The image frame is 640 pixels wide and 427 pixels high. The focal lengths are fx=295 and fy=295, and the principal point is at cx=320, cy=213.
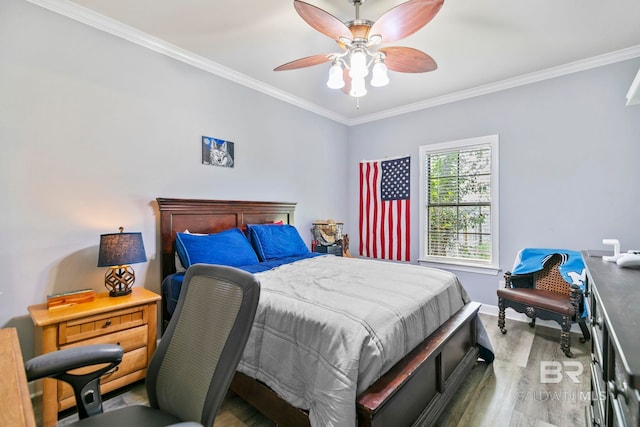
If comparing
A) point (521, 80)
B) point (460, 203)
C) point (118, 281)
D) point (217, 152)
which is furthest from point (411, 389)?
point (521, 80)

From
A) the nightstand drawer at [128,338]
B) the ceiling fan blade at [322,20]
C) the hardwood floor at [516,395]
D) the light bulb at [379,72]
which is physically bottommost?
the hardwood floor at [516,395]

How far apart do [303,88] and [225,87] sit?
0.95 metres

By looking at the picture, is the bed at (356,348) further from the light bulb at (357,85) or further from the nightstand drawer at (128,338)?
the light bulb at (357,85)

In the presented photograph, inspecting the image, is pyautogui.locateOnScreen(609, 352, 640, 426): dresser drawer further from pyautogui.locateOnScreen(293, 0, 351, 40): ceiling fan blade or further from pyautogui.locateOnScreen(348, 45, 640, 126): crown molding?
pyautogui.locateOnScreen(348, 45, 640, 126): crown molding

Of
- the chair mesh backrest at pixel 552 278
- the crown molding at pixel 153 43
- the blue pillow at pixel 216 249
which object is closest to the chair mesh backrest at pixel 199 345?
the blue pillow at pixel 216 249

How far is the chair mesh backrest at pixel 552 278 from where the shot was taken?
295cm

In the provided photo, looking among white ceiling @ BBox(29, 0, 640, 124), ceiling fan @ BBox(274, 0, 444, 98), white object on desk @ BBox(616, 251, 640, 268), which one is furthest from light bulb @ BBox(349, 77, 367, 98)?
white object on desk @ BBox(616, 251, 640, 268)

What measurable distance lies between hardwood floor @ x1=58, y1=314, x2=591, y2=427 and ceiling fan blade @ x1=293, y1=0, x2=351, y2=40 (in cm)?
242

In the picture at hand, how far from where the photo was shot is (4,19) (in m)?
1.96

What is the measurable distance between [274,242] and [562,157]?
10.4 ft

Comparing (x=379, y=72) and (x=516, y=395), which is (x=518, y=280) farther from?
(x=379, y=72)

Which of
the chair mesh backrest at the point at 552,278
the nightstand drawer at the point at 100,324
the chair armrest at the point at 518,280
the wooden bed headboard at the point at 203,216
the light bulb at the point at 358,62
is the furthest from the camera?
the chair armrest at the point at 518,280

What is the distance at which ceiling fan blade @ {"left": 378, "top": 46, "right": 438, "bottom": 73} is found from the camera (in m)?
2.10

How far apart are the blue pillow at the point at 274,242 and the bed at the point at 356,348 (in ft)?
1.91
